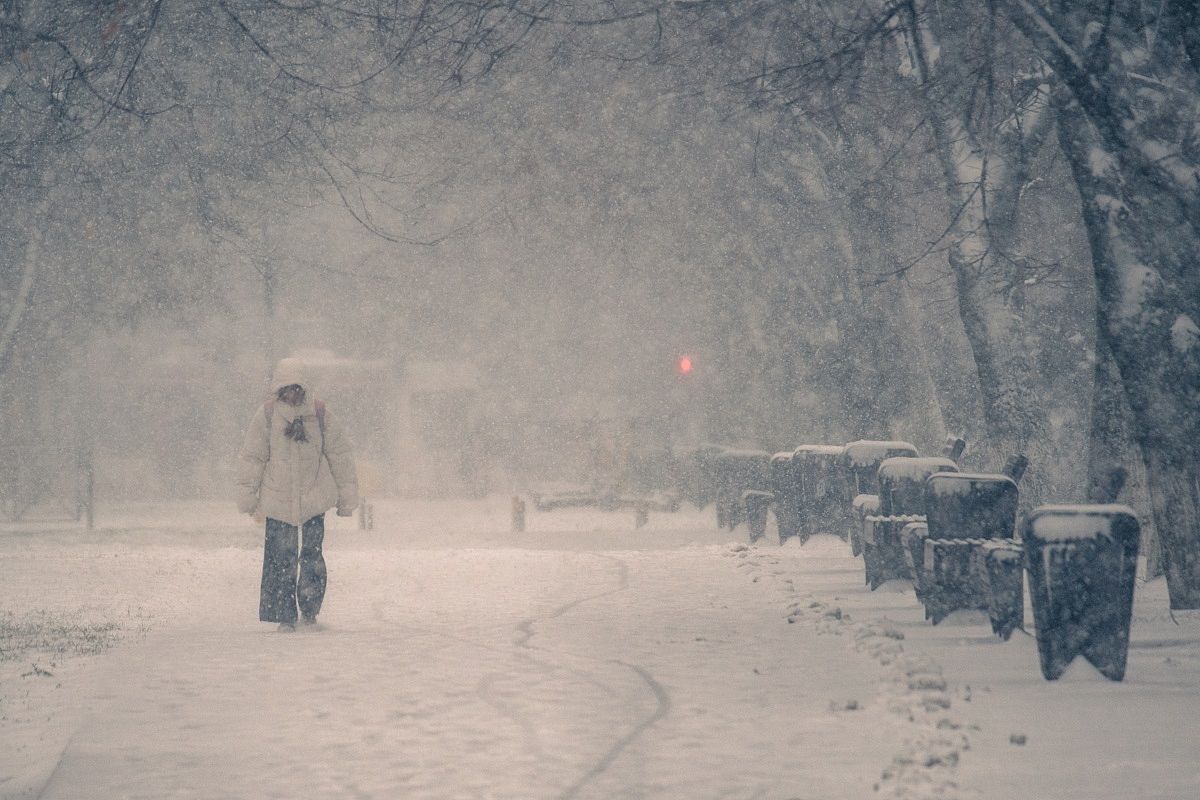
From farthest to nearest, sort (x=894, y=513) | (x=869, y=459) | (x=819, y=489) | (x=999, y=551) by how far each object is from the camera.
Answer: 1. (x=819, y=489)
2. (x=869, y=459)
3. (x=894, y=513)
4. (x=999, y=551)

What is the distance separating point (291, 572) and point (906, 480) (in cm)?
486

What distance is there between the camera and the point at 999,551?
9898mm

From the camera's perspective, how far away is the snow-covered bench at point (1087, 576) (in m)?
8.16

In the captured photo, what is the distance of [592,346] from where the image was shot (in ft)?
175

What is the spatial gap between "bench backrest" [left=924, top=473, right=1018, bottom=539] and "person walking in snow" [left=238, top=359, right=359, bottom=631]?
13.6 feet

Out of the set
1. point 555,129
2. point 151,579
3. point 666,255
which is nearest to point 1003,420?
point 151,579

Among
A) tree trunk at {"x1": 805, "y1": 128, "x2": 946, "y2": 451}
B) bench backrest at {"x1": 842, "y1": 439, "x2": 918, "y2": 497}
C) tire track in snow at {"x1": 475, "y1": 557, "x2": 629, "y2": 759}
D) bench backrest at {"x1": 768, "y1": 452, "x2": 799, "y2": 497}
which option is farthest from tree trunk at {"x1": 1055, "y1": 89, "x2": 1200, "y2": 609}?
tree trunk at {"x1": 805, "y1": 128, "x2": 946, "y2": 451}

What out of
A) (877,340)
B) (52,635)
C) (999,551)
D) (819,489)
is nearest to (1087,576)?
(999,551)

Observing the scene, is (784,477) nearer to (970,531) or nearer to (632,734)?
(970,531)

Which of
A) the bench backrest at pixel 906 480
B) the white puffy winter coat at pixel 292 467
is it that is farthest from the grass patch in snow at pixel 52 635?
the bench backrest at pixel 906 480

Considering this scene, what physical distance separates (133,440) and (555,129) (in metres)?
25.4

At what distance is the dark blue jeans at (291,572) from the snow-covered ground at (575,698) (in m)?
0.28

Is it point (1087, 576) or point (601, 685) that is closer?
point (1087, 576)

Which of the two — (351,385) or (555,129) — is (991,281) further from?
(351,385)
